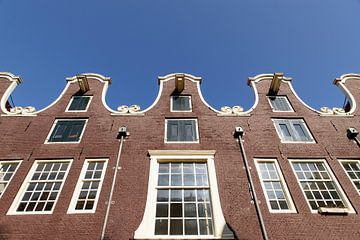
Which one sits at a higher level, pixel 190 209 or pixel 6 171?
pixel 6 171

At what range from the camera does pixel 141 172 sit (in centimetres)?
1098

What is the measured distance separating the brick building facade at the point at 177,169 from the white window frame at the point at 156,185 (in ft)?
0.15

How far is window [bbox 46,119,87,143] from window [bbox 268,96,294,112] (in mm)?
10975

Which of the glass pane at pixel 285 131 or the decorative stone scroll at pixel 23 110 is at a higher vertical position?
the decorative stone scroll at pixel 23 110

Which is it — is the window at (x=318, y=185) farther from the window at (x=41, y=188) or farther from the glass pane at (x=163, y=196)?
the window at (x=41, y=188)

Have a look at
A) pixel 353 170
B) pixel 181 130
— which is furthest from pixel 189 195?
pixel 353 170

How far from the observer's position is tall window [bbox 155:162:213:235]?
9.27m

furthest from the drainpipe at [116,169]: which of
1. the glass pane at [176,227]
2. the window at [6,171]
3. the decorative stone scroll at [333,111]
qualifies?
the decorative stone scroll at [333,111]

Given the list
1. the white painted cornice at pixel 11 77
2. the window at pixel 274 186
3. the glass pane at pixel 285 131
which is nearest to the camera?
the window at pixel 274 186

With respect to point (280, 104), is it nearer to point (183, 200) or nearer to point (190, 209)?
point (183, 200)

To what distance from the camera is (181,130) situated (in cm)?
1337

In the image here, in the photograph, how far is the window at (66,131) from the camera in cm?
1255

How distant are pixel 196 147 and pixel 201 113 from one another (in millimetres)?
2712

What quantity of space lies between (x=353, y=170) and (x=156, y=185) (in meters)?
9.03
